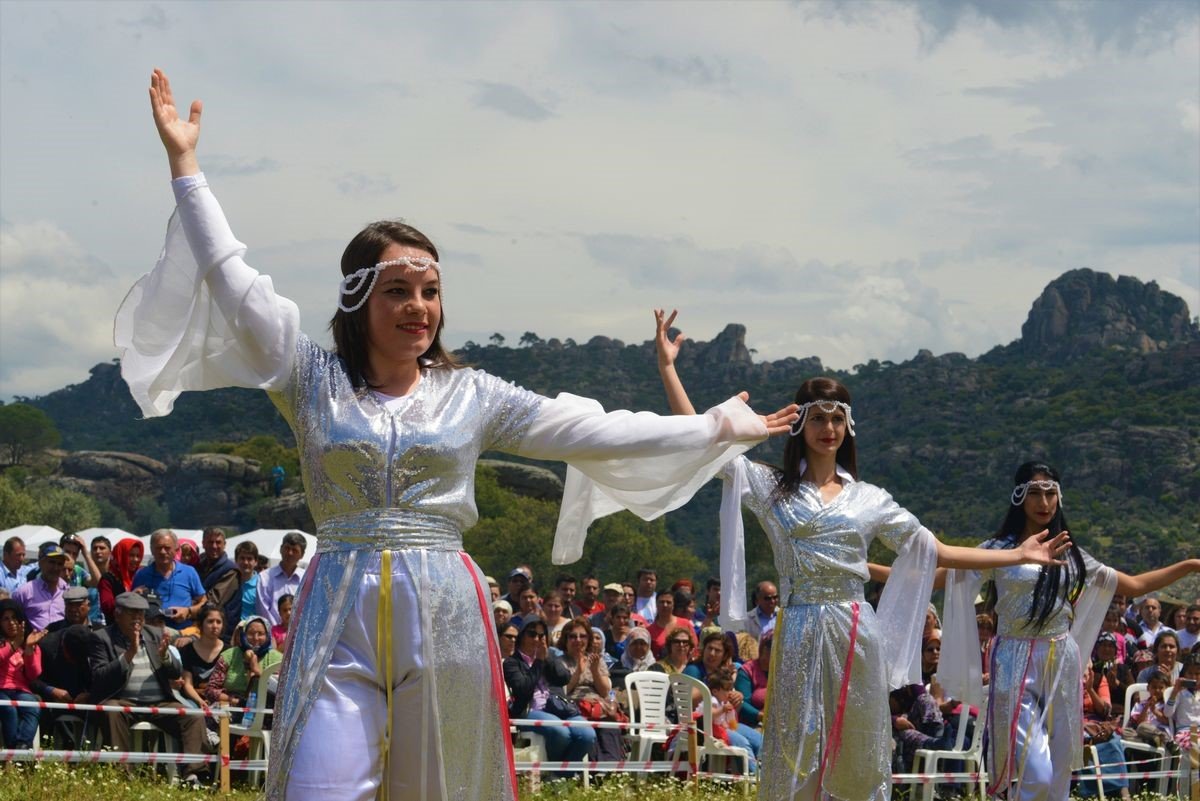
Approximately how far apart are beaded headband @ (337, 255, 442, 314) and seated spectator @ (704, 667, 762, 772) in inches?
302

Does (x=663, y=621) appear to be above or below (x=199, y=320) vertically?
below

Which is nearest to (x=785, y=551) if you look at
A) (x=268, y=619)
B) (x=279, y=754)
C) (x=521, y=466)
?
(x=279, y=754)

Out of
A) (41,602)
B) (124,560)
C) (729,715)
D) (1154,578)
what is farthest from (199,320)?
(124,560)

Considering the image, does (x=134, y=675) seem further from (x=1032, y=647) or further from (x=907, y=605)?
(x=1032, y=647)

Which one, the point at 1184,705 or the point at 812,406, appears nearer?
the point at 812,406

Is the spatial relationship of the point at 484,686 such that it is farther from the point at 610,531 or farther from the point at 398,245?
the point at 610,531

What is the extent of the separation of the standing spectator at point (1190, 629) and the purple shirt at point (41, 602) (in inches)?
431

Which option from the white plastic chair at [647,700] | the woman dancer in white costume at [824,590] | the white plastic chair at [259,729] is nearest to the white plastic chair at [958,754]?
the white plastic chair at [647,700]

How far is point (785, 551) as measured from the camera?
7.69 meters

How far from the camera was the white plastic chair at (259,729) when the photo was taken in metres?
10.7

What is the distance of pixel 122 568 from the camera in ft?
43.0

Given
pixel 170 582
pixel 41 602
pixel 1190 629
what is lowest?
pixel 1190 629

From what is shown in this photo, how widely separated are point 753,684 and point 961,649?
11.5ft

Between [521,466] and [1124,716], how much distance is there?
50.0 metres
